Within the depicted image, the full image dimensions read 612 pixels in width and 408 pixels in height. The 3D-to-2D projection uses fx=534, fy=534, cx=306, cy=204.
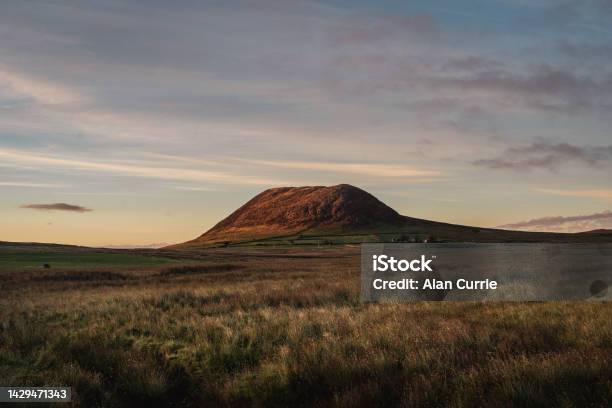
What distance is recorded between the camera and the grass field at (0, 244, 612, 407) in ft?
26.9

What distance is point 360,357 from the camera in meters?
10.2

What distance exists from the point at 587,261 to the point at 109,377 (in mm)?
24842

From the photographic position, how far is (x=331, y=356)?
10.4 meters

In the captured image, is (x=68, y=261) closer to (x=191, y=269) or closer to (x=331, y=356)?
(x=191, y=269)

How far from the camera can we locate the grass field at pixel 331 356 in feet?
26.9

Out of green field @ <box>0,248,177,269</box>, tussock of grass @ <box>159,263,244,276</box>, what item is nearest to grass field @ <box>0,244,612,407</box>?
tussock of grass @ <box>159,263,244,276</box>

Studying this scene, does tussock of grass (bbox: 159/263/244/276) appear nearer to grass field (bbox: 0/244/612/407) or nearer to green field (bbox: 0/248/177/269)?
green field (bbox: 0/248/177/269)

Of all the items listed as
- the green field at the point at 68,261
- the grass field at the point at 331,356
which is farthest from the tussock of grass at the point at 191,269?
the grass field at the point at 331,356

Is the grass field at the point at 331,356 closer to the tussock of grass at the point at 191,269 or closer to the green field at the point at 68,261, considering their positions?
the tussock of grass at the point at 191,269

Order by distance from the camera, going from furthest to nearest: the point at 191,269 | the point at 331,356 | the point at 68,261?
the point at 68,261, the point at 191,269, the point at 331,356

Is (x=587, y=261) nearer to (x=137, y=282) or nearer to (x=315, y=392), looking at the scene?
(x=315, y=392)

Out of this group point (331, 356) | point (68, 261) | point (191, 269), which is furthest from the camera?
point (68, 261)

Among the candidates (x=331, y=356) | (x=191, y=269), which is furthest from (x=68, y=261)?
(x=331, y=356)

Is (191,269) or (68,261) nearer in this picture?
(191,269)
